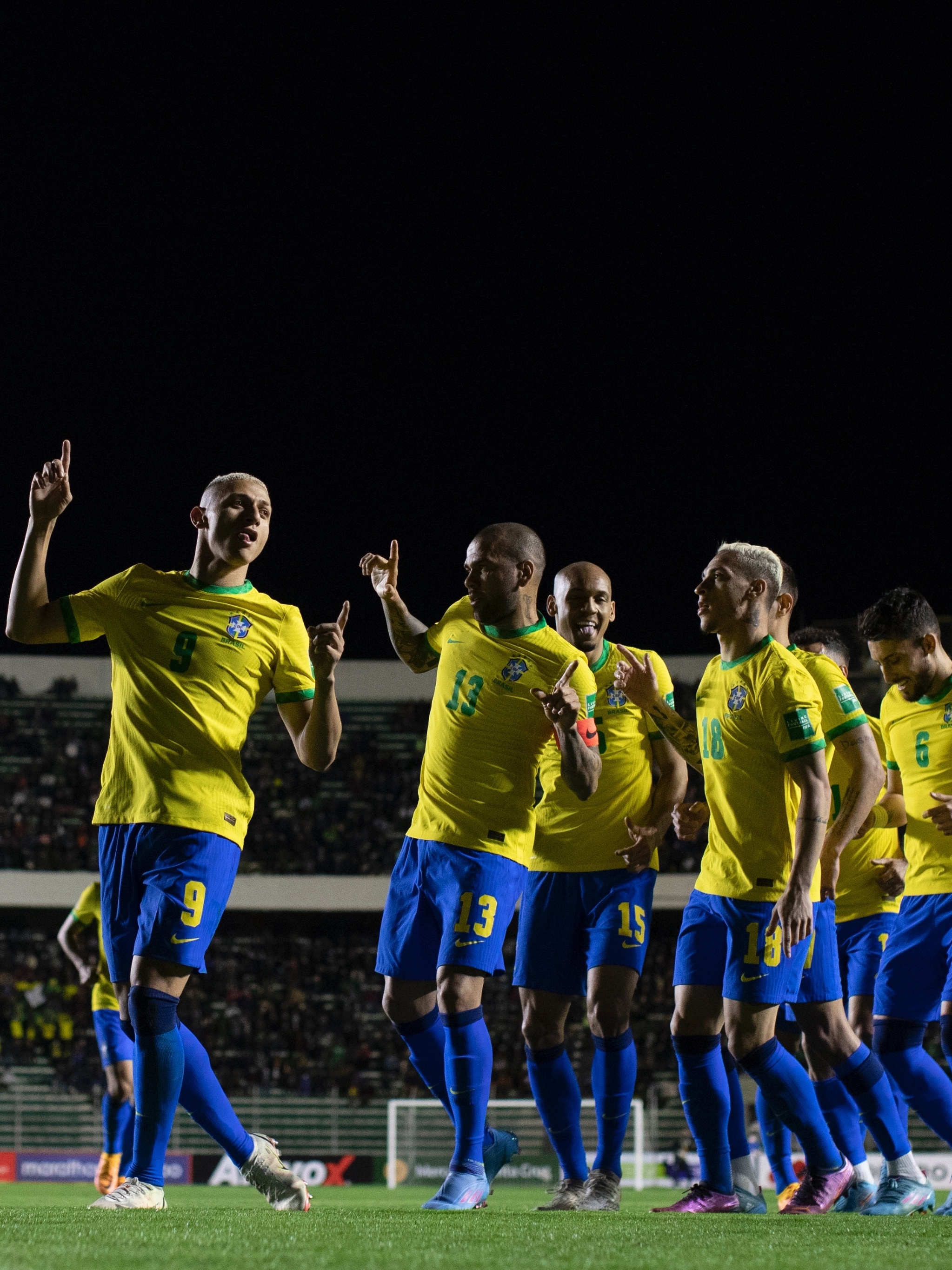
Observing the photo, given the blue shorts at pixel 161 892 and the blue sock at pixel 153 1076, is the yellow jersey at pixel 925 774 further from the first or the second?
the blue sock at pixel 153 1076

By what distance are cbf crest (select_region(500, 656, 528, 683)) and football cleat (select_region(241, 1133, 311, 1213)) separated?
224cm

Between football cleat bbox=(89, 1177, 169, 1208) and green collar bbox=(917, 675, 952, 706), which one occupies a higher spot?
green collar bbox=(917, 675, 952, 706)

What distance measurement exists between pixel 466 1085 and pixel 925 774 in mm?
2597

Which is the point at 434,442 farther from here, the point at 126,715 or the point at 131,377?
the point at 126,715

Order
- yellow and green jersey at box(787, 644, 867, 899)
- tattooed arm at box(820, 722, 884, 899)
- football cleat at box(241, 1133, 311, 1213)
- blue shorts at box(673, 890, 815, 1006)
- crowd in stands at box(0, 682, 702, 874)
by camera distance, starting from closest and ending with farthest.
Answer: football cleat at box(241, 1133, 311, 1213) → blue shorts at box(673, 890, 815, 1006) → tattooed arm at box(820, 722, 884, 899) → yellow and green jersey at box(787, 644, 867, 899) → crowd in stands at box(0, 682, 702, 874)

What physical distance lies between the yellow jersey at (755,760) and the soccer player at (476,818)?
566 millimetres

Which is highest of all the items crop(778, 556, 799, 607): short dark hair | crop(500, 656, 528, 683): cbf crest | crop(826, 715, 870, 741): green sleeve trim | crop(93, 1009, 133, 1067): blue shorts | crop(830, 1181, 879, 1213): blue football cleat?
crop(778, 556, 799, 607): short dark hair

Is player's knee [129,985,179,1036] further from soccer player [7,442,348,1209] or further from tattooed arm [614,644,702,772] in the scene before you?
tattooed arm [614,644,702,772]

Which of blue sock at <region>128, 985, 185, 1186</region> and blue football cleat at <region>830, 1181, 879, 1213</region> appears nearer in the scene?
blue sock at <region>128, 985, 185, 1186</region>

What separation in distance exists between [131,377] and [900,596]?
66.5ft

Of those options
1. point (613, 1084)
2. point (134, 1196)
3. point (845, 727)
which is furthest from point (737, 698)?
point (134, 1196)

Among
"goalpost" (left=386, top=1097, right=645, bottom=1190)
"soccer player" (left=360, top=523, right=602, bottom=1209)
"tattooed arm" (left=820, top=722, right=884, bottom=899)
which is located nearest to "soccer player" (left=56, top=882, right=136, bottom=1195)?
"soccer player" (left=360, top=523, right=602, bottom=1209)

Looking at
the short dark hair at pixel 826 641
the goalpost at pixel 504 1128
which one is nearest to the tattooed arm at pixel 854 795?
the short dark hair at pixel 826 641

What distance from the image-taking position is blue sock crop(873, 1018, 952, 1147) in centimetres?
617
